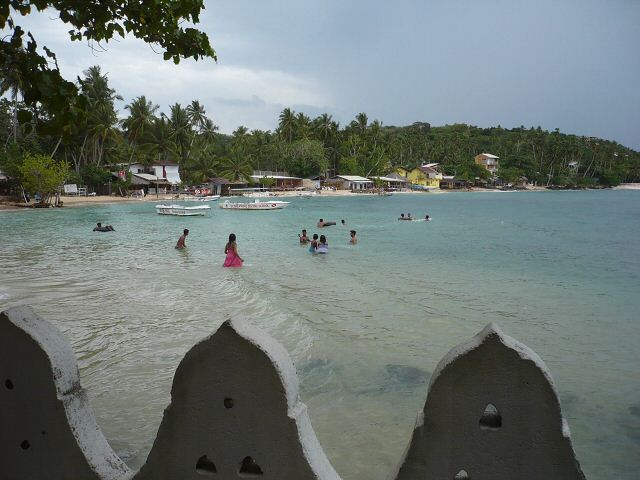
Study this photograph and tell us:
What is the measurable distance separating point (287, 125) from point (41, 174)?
190 ft

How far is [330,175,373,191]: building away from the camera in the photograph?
97250 millimetres

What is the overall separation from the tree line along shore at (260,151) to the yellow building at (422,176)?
2635 millimetres

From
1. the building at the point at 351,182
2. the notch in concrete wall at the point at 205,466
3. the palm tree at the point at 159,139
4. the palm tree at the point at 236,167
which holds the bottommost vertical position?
the notch in concrete wall at the point at 205,466

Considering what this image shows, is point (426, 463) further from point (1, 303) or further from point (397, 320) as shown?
point (1, 303)

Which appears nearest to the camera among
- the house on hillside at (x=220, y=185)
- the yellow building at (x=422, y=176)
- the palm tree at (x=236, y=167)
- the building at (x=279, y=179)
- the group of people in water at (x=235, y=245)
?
the group of people in water at (x=235, y=245)

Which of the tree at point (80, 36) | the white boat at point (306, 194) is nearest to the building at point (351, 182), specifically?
the white boat at point (306, 194)

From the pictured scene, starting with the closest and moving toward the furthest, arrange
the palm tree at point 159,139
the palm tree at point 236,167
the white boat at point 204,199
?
the white boat at point 204,199 → the palm tree at point 159,139 → the palm tree at point 236,167

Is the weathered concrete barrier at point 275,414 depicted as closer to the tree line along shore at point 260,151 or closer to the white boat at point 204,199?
the tree line along shore at point 260,151

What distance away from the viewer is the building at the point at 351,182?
319 ft

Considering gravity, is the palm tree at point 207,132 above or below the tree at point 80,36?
above

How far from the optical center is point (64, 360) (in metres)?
2.63

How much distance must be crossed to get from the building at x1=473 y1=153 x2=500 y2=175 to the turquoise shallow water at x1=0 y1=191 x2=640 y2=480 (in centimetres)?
11148

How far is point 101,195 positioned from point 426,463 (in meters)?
72.9

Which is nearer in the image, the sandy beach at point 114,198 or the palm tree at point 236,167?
the sandy beach at point 114,198
